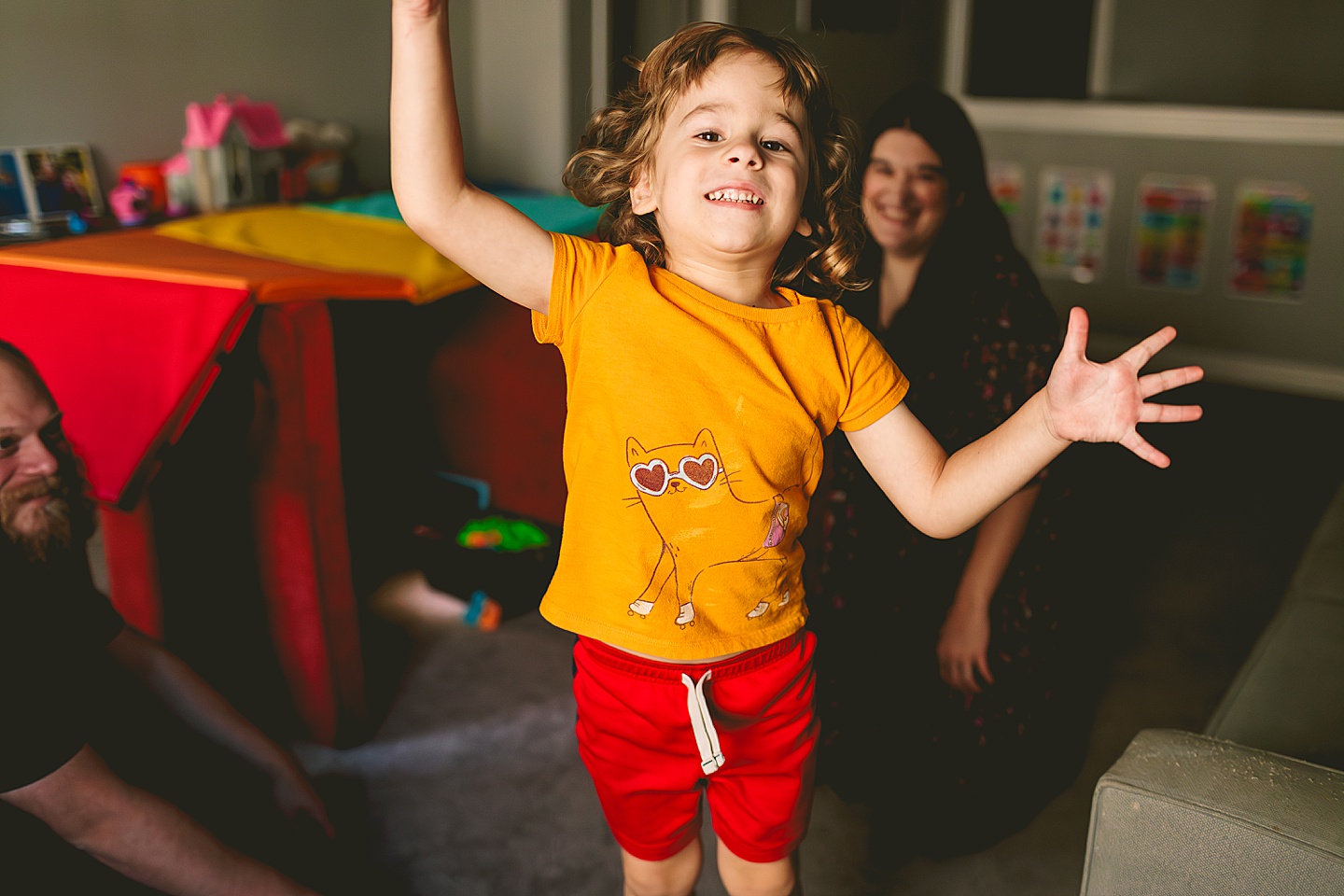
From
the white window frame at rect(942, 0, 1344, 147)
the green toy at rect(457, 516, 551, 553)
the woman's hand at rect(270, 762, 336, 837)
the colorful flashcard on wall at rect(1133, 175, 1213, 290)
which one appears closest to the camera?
the woman's hand at rect(270, 762, 336, 837)

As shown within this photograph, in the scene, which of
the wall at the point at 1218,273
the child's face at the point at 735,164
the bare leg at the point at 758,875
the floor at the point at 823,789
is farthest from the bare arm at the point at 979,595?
the wall at the point at 1218,273

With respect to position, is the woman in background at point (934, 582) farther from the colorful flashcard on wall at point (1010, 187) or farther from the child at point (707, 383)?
the colorful flashcard on wall at point (1010, 187)

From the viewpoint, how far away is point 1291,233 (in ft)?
12.8

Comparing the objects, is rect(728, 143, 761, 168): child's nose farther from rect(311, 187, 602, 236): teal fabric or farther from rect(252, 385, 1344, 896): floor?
rect(311, 187, 602, 236): teal fabric

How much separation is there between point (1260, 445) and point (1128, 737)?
73.7 inches

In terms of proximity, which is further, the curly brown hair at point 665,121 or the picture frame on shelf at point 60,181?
the picture frame on shelf at point 60,181

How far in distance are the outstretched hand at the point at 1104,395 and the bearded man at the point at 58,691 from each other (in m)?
1.06

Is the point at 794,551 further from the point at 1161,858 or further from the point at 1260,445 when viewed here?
the point at 1260,445

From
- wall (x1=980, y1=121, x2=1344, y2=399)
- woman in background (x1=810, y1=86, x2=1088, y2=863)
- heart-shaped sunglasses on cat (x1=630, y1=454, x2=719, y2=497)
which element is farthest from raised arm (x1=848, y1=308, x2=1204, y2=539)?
wall (x1=980, y1=121, x2=1344, y2=399)

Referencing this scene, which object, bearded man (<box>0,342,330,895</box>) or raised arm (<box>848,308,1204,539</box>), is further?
bearded man (<box>0,342,330,895</box>)

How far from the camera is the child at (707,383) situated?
851mm

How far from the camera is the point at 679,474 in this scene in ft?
2.90

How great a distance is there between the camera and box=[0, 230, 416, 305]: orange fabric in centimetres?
153

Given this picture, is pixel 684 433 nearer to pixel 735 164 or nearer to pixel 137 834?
pixel 735 164
